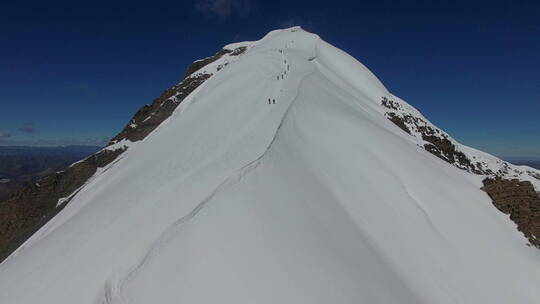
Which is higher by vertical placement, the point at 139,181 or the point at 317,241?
the point at 139,181

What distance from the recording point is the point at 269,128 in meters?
14.9

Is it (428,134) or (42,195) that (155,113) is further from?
(428,134)

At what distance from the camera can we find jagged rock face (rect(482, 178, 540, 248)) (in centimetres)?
1430

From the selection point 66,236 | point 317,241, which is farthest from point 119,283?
point 66,236

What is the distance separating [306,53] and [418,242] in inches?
1299

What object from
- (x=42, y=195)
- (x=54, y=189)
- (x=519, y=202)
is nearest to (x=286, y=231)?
(x=519, y=202)

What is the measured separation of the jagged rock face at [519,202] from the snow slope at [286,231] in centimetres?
62

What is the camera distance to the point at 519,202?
15.6m

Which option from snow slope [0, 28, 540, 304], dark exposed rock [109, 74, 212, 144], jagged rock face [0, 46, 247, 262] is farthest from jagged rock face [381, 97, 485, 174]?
jagged rock face [0, 46, 247, 262]

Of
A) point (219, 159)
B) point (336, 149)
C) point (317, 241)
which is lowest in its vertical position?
point (317, 241)

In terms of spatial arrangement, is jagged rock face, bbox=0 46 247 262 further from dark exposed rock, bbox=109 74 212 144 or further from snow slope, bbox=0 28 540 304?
snow slope, bbox=0 28 540 304

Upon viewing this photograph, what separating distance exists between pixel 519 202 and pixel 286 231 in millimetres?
13376

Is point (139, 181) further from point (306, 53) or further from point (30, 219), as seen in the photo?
point (306, 53)

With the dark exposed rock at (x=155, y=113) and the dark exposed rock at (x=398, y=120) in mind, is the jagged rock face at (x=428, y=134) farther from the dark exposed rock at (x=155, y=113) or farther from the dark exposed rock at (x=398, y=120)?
the dark exposed rock at (x=155, y=113)
